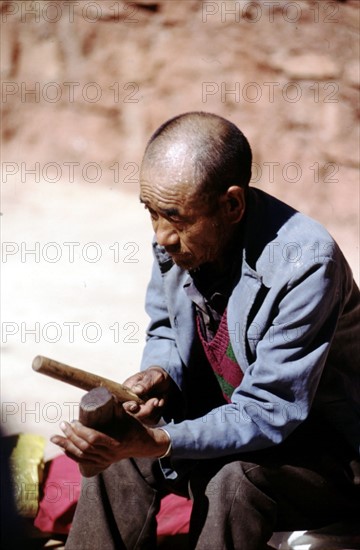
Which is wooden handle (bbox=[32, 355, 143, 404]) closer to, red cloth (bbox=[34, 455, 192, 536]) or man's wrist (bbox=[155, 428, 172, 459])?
man's wrist (bbox=[155, 428, 172, 459])

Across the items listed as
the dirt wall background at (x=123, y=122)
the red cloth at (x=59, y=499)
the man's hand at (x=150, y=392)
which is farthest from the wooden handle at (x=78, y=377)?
the dirt wall background at (x=123, y=122)

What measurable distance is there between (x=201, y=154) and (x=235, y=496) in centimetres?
97

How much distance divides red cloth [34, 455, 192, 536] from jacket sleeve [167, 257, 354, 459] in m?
0.71

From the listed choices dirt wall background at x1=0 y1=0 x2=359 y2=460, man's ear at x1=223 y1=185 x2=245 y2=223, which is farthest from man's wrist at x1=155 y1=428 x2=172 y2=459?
dirt wall background at x1=0 y1=0 x2=359 y2=460

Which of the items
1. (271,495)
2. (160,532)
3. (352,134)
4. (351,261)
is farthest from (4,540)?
(352,134)

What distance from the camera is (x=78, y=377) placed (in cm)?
300

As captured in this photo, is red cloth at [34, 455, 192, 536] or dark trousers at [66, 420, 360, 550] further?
red cloth at [34, 455, 192, 536]

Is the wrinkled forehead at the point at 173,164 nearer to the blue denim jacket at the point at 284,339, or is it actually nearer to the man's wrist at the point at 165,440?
the blue denim jacket at the point at 284,339

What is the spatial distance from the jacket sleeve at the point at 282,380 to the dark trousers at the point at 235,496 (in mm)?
94

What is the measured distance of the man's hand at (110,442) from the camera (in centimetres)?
283

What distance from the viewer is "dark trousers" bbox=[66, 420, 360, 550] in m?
2.94

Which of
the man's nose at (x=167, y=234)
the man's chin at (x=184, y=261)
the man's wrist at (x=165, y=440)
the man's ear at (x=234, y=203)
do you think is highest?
the man's ear at (x=234, y=203)

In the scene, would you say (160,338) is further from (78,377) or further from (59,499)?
(59,499)

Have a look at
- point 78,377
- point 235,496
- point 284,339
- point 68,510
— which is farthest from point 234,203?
point 68,510
